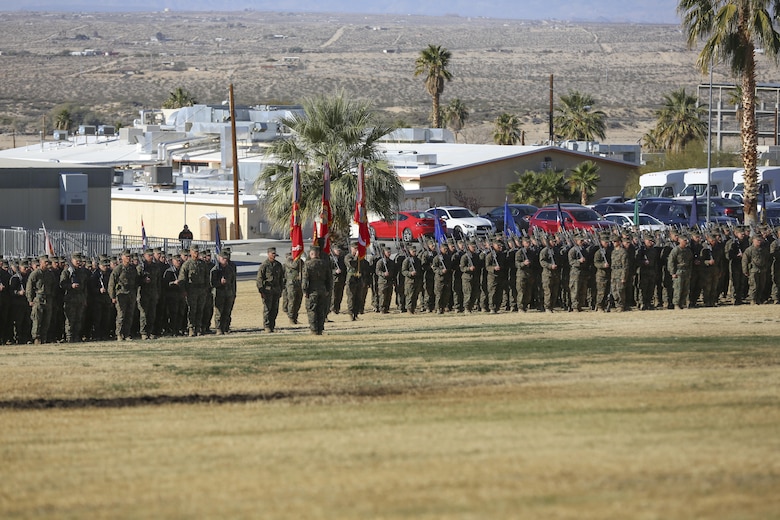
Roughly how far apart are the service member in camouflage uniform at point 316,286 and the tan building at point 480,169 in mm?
29854

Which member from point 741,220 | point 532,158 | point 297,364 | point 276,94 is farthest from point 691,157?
point 276,94

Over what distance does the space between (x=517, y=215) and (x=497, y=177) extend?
1095 cm

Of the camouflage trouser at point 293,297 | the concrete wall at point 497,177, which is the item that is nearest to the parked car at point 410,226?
the concrete wall at point 497,177

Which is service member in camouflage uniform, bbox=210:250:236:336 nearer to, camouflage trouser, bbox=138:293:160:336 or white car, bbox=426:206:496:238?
camouflage trouser, bbox=138:293:160:336

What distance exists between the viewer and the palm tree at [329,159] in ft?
108

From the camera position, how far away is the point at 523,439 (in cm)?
971

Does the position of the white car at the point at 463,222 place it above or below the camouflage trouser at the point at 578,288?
above

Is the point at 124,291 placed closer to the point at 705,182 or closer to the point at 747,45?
the point at 747,45

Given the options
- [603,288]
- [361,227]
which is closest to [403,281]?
[361,227]

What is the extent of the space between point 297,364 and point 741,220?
27.8m

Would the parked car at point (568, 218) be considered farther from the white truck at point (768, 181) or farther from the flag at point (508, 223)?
the white truck at point (768, 181)

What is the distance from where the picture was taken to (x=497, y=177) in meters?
54.6

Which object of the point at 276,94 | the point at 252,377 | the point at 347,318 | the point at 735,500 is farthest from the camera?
the point at 276,94

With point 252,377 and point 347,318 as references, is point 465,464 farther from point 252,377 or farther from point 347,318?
point 347,318
